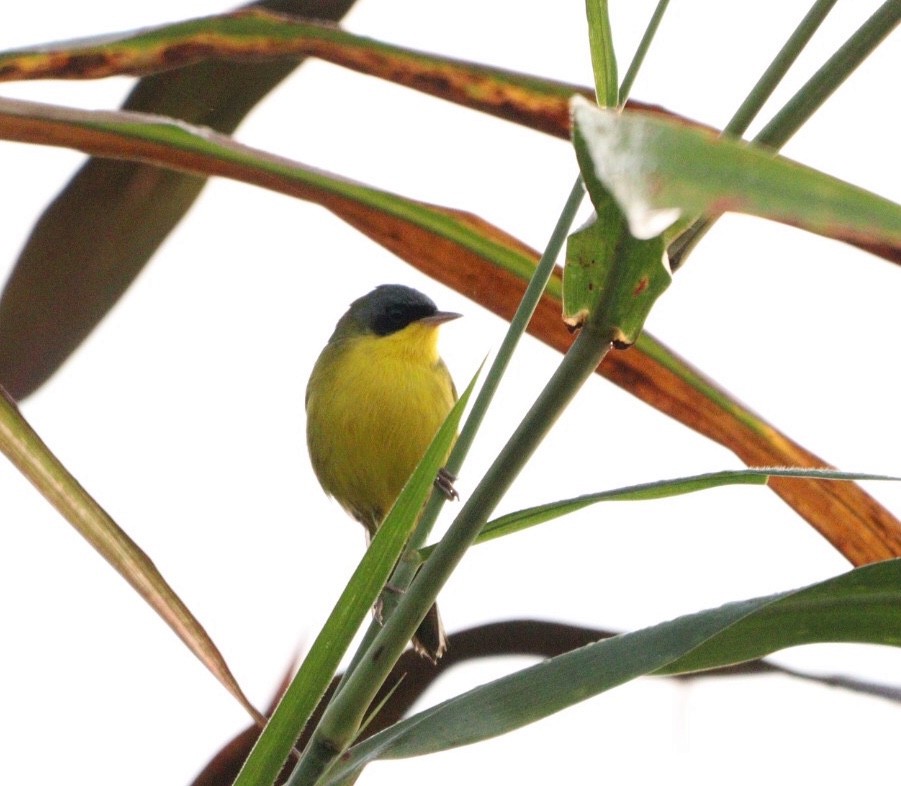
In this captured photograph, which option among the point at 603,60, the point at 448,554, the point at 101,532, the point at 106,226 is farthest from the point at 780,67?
the point at 106,226

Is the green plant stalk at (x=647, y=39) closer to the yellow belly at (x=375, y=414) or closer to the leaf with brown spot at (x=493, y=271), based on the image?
the leaf with brown spot at (x=493, y=271)

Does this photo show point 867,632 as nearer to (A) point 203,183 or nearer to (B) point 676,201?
(B) point 676,201

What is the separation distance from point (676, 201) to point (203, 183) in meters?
1.29

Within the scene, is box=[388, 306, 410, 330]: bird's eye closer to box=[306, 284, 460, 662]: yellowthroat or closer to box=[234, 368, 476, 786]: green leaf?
box=[306, 284, 460, 662]: yellowthroat

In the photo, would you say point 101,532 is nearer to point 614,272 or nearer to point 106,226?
point 614,272

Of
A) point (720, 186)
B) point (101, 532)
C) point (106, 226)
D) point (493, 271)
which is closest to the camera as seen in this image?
point (720, 186)

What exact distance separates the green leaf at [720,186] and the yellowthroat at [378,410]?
2.85 metres

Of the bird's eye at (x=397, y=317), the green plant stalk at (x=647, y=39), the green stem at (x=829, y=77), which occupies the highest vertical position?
the bird's eye at (x=397, y=317)

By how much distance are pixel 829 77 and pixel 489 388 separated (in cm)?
31

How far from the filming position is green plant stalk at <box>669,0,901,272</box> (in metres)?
0.79

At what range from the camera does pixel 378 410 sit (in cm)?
350

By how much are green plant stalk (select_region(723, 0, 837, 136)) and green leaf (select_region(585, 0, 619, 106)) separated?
14 centimetres

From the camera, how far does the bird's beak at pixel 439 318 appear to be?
12.5ft

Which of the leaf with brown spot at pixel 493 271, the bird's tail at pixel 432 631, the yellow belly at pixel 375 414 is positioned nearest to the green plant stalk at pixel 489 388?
the leaf with brown spot at pixel 493 271
